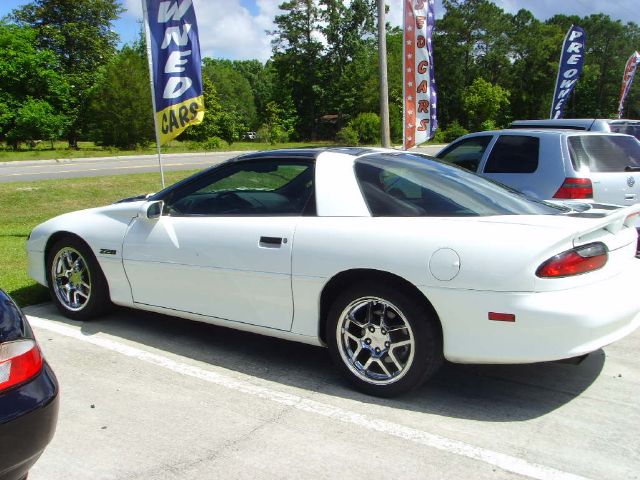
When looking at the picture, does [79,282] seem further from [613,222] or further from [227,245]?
[613,222]

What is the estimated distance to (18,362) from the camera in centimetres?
223

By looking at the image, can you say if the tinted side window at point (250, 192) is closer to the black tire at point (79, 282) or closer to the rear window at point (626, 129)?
the black tire at point (79, 282)

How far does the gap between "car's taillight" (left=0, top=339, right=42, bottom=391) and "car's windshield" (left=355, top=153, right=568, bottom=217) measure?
2024 millimetres

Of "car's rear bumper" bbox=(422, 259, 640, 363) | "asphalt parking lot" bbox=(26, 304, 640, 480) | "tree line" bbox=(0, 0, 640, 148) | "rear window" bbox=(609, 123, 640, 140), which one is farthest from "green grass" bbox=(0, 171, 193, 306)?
"tree line" bbox=(0, 0, 640, 148)

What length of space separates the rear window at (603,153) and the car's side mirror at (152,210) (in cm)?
463

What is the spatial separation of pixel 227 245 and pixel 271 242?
36cm

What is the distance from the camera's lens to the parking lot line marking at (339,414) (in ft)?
8.84

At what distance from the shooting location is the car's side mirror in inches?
169

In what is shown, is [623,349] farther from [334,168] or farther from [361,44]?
[361,44]

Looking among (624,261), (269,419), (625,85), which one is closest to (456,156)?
(624,261)

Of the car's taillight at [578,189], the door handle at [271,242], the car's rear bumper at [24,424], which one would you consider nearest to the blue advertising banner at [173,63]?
the door handle at [271,242]

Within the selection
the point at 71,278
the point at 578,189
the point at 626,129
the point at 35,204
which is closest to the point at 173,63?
the point at 71,278

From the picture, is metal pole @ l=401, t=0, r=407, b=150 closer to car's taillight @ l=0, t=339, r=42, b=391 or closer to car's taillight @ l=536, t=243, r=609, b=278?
car's taillight @ l=536, t=243, r=609, b=278

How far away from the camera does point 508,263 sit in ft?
9.89
